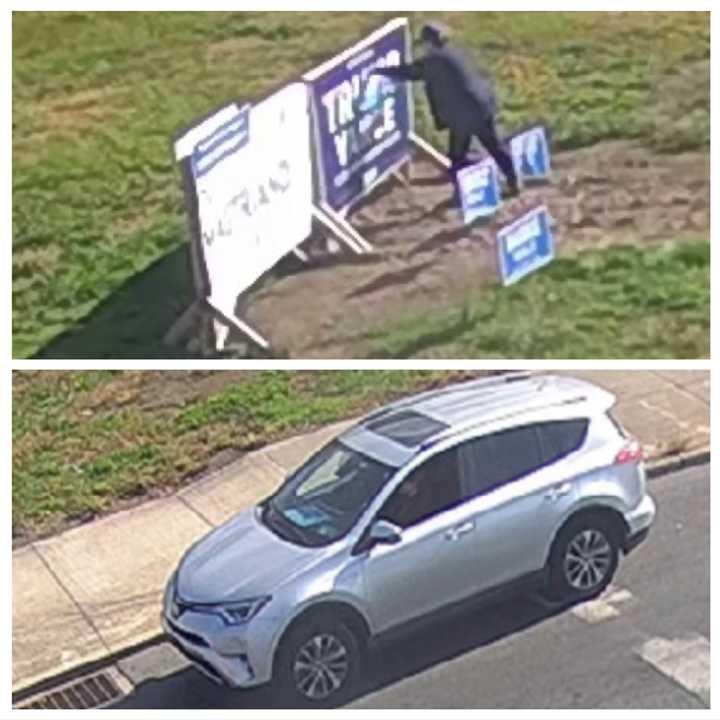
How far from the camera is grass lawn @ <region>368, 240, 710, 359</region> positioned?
7.05 m

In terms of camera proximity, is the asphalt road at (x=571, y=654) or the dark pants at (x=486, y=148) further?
the dark pants at (x=486, y=148)

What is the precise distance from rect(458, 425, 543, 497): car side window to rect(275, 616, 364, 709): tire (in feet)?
2.31

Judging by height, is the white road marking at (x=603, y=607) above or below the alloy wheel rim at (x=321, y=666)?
above

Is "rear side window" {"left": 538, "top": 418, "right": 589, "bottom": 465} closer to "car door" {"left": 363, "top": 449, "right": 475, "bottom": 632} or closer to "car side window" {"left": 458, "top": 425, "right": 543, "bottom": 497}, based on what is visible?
"car side window" {"left": 458, "top": 425, "right": 543, "bottom": 497}

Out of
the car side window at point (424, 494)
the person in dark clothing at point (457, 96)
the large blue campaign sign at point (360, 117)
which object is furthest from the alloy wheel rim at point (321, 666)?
the person in dark clothing at point (457, 96)

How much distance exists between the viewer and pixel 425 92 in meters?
7.13

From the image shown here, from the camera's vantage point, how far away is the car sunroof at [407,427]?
23.4 ft

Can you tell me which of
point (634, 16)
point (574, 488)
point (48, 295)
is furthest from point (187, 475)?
point (634, 16)

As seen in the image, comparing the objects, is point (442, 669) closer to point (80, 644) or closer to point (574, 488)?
point (574, 488)

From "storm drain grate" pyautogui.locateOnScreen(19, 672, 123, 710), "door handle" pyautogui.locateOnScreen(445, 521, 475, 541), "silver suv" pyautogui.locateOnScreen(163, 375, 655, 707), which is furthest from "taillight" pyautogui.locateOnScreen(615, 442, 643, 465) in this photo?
"storm drain grate" pyautogui.locateOnScreen(19, 672, 123, 710)

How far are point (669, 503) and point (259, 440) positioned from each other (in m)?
1.52

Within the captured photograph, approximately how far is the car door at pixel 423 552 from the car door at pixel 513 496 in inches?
2.4

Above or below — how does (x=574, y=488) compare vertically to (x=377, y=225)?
below

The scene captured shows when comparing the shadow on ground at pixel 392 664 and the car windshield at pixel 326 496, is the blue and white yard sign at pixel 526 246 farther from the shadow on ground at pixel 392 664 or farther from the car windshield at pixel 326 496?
the shadow on ground at pixel 392 664
